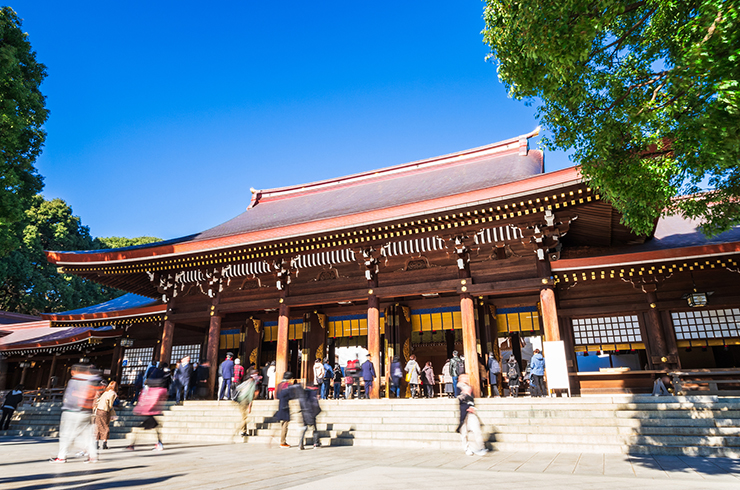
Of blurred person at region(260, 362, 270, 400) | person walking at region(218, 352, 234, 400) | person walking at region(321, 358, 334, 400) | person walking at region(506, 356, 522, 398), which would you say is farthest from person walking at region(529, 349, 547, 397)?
person walking at region(218, 352, 234, 400)

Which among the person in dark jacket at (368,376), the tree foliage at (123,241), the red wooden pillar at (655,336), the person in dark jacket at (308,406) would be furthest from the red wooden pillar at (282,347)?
the tree foliage at (123,241)

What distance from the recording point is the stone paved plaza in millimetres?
4469

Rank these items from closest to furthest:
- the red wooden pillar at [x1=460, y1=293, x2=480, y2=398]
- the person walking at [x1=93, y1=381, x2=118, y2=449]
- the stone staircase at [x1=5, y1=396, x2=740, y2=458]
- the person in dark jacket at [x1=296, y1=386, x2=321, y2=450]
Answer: the stone staircase at [x1=5, y1=396, x2=740, y2=458] → the person in dark jacket at [x1=296, y1=386, x2=321, y2=450] → the person walking at [x1=93, y1=381, x2=118, y2=449] → the red wooden pillar at [x1=460, y1=293, x2=480, y2=398]

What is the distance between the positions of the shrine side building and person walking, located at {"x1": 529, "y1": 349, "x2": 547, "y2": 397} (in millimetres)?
982

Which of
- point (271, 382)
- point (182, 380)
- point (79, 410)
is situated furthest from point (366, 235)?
point (79, 410)

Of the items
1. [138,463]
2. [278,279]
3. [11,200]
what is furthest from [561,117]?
[11,200]

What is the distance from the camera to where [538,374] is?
1059cm

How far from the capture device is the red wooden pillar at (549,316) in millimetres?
10062

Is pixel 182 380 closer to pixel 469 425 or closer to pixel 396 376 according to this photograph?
pixel 396 376

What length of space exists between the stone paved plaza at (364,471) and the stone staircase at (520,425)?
1.69ft

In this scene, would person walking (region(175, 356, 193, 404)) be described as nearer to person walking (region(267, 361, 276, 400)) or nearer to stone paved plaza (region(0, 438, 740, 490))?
person walking (region(267, 361, 276, 400))

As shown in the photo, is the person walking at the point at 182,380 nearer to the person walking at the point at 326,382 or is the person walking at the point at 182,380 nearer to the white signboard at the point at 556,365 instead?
the person walking at the point at 326,382

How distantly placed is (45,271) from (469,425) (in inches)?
1441

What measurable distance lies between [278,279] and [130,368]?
9932mm
